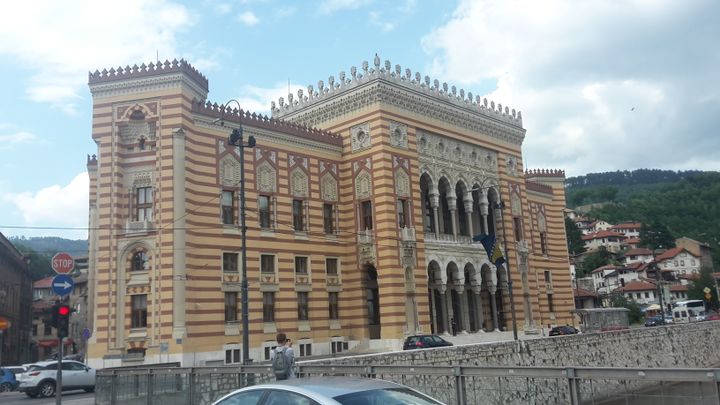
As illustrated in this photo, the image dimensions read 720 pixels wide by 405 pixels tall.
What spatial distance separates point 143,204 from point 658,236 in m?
127

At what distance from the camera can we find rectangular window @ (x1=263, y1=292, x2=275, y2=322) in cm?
3231

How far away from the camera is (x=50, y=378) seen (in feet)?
82.9

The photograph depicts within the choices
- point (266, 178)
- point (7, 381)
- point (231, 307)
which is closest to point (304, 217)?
point (266, 178)

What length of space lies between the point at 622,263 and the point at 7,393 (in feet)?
391

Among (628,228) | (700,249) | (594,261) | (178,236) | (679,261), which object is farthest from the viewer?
(628,228)

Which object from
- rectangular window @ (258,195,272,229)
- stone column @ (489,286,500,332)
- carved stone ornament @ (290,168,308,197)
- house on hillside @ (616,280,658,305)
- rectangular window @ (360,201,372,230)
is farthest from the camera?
house on hillside @ (616,280,658,305)

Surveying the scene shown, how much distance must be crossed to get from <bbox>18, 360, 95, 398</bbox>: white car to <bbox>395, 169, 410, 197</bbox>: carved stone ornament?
61.4ft

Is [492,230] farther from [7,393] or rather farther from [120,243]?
[7,393]

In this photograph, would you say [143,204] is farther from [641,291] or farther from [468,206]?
[641,291]

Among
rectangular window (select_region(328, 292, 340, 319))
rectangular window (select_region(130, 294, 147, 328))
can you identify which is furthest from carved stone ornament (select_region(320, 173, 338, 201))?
rectangular window (select_region(130, 294, 147, 328))

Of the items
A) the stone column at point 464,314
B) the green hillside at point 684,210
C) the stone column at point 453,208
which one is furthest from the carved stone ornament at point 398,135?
the green hillside at point 684,210

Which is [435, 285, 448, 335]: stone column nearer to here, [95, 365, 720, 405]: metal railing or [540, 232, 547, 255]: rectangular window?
[540, 232, 547, 255]: rectangular window

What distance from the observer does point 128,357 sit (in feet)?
90.1

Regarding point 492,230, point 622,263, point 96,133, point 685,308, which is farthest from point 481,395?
point 622,263
